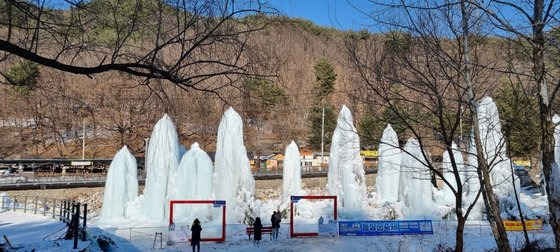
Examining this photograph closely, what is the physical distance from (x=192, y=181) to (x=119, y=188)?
432 centimetres

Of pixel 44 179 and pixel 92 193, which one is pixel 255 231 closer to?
pixel 92 193

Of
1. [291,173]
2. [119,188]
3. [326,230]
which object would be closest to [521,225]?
[326,230]

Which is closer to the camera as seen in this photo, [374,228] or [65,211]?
[65,211]

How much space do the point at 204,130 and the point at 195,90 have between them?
0.48m

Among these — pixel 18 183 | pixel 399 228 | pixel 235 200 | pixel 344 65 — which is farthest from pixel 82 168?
pixel 344 65

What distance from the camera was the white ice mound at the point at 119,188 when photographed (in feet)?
91.9

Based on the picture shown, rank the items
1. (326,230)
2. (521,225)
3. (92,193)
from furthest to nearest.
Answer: (92,193) → (521,225) → (326,230)

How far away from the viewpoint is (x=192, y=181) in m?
27.9

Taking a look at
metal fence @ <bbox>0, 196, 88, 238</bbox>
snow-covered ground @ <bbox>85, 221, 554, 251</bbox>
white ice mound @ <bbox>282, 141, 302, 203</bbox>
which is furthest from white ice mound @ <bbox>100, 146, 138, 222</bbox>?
white ice mound @ <bbox>282, 141, 302, 203</bbox>

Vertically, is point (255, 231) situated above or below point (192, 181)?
below

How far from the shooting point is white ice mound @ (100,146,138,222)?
28.0 meters

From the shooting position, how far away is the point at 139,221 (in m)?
26.9

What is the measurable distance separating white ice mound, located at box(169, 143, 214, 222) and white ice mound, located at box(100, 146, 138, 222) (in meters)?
3.04

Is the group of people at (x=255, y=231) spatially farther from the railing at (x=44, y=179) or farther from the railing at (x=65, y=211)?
the railing at (x=44, y=179)
